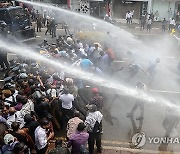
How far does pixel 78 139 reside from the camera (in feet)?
21.0

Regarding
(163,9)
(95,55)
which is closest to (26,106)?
(95,55)

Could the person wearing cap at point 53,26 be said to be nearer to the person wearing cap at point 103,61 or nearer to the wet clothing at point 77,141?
the person wearing cap at point 103,61

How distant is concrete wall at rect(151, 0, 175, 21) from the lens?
27625mm

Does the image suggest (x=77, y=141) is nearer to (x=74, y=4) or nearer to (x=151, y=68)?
(x=151, y=68)

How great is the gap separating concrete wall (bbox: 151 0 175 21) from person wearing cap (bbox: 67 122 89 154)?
77.0 ft

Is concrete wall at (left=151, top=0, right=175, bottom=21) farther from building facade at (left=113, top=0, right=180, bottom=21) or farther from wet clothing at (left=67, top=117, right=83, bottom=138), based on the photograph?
wet clothing at (left=67, top=117, right=83, bottom=138)

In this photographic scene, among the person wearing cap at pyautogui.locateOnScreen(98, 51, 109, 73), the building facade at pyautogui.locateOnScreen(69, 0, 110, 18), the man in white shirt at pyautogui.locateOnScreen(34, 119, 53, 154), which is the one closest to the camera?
the man in white shirt at pyautogui.locateOnScreen(34, 119, 53, 154)

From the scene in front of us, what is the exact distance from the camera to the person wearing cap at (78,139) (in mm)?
6398

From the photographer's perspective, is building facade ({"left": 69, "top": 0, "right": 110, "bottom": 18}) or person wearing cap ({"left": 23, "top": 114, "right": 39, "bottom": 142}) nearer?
person wearing cap ({"left": 23, "top": 114, "right": 39, "bottom": 142})

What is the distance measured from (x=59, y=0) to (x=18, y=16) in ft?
42.6

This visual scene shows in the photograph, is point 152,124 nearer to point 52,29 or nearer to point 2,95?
point 2,95

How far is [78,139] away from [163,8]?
2397 cm

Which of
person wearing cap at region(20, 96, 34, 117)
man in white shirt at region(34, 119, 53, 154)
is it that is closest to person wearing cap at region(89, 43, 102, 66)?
person wearing cap at region(20, 96, 34, 117)

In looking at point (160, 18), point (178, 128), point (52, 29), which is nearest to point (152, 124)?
point (178, 128)
